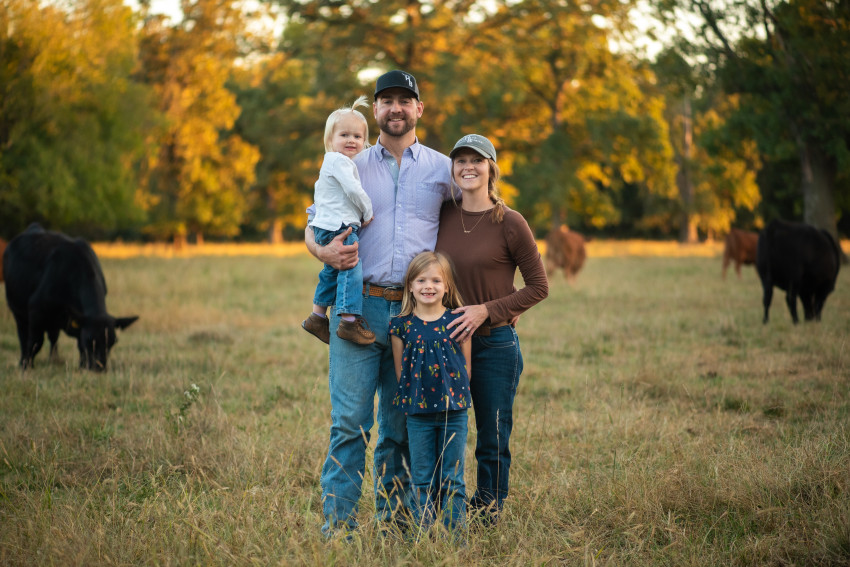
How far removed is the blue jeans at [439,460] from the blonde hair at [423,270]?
0.54 metres

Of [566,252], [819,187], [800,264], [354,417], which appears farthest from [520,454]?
[819,187]

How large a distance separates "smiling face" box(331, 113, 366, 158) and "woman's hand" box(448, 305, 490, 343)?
3.48ft

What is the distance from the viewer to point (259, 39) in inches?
1022

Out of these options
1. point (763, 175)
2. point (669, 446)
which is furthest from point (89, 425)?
point (763, 175)

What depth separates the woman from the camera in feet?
11.9

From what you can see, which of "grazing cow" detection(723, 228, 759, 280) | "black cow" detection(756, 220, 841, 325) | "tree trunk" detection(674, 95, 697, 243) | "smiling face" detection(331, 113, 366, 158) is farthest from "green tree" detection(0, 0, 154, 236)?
"tree trunk" detection(674, 95, 697, 243)

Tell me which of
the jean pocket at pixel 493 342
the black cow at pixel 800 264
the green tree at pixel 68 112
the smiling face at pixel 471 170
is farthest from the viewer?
the green tree at pixel 68 112

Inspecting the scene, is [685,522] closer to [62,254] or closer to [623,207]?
[62,254]

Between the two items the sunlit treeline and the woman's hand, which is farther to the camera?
the sunlit treeline

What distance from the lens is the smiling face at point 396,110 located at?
3664 mm

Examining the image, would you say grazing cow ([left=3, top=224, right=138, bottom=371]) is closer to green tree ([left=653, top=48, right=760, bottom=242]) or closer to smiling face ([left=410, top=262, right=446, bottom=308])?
smiling face ([left=410, top=262, right=446, bottom=308])

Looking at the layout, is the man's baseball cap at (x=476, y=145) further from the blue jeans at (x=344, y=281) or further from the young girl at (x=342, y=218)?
the blue jeans at (x=344, y=281)

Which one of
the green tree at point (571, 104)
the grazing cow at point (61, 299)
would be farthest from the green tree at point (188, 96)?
the grazing cow at point (61, 299)

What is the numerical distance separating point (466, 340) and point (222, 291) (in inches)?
542
